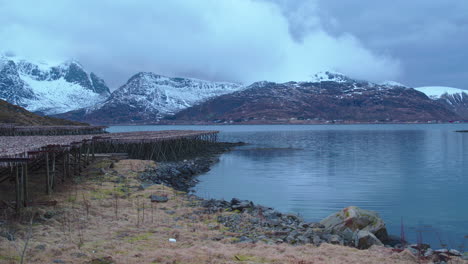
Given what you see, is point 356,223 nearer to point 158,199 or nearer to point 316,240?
point 316,240

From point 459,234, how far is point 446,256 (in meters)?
6.76

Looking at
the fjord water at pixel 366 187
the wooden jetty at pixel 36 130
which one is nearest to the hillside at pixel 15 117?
the wooden jetty at pixel 36 130

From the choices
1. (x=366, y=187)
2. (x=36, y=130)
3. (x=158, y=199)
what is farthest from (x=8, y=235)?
(x=36, y=130)

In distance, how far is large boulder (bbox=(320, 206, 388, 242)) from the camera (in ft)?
46.6

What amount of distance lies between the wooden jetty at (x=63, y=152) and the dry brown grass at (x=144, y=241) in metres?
1.60

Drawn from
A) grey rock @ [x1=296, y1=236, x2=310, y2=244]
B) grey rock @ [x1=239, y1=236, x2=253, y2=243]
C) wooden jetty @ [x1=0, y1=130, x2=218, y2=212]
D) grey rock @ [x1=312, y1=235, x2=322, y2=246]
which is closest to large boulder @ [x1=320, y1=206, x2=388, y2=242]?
grey rock @ [x1=312, y1=235, x2=322, y2=246]

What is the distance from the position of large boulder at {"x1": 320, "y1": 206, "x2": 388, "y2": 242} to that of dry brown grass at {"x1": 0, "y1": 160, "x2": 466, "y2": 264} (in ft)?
8.16

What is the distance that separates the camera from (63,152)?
20.2 m

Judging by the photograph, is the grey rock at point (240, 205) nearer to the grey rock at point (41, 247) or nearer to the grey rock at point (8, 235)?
the grey rock at point (41, 247)

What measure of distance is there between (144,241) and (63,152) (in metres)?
11.2

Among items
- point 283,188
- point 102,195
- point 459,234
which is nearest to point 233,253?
point 102,195

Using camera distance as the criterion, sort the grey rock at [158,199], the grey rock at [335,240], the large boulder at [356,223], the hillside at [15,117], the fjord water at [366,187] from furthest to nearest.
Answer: the hillside at [15,117] < the fjord water at [366,187] < the grey rock at [158,199] < the large boulder at [356,223] < the grey rock at [335,240]

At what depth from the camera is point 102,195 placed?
57.6ft

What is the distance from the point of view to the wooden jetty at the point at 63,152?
13.7 meters
